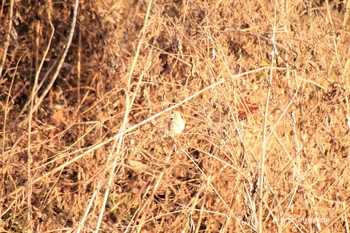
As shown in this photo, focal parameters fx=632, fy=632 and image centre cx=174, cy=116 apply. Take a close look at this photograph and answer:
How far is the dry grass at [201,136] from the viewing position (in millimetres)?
2527

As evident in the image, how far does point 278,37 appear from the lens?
2.78 metres

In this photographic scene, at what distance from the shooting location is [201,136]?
9.04ft

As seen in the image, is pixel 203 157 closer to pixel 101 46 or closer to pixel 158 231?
pixel 158 231

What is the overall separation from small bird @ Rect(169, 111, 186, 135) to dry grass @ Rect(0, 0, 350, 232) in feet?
0.10

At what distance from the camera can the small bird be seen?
106 inches

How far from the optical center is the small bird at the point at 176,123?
8.87ft

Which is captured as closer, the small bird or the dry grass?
the dry grass

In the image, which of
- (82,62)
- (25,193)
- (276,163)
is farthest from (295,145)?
(82,62)

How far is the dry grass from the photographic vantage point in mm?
2527

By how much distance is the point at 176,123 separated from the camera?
2.72 meters

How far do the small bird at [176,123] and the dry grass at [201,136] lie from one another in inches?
1.2

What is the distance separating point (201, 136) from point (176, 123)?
0.42 ft

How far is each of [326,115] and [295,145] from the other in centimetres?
20

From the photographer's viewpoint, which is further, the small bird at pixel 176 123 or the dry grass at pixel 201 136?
the small bird at pixel 176 123
